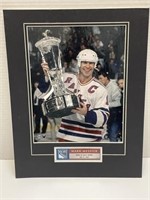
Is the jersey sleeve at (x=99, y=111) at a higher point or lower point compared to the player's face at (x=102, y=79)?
lower

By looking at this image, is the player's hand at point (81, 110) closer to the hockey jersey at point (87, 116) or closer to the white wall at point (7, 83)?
the hockey jersey at point (87, 116)

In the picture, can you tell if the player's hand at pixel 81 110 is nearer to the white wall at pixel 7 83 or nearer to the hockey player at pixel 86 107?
the hockey player at pixel 86 107

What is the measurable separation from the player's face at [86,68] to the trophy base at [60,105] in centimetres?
4

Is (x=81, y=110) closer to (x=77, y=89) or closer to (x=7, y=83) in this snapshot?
(x=77, y=89)

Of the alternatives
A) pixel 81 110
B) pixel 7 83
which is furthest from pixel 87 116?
pixel 7 83

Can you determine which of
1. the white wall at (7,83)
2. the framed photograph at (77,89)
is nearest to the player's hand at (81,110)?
the framed photograph at (77,89)

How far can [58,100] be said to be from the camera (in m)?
0.54

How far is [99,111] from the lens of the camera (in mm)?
543

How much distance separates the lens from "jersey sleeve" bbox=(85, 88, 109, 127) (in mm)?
537

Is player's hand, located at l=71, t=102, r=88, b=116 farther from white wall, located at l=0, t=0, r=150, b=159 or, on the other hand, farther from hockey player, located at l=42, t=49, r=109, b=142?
white wall, located at l=0, t=0, r=150, b=159

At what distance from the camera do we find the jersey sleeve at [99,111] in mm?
537

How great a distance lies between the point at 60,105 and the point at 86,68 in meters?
0.08

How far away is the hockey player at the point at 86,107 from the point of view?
521mm

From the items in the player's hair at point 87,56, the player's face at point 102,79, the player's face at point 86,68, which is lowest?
the player's face at point 102,79
